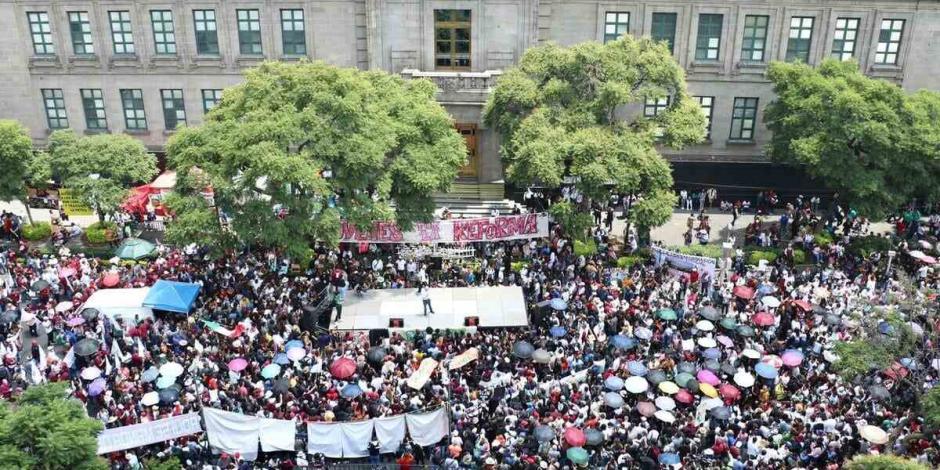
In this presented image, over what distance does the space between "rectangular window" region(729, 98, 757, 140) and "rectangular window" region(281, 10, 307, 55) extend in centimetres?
2723

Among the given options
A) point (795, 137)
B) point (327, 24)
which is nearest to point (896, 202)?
point (795, 137)

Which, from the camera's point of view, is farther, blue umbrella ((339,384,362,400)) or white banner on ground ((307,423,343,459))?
blue umbrella ((339,384,362,400))

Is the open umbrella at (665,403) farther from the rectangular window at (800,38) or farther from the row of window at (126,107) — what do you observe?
the row of window at (126,107)

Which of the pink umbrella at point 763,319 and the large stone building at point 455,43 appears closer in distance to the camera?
the pink umbrella at point 763,319

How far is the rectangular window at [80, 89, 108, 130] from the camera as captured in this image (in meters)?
53.5

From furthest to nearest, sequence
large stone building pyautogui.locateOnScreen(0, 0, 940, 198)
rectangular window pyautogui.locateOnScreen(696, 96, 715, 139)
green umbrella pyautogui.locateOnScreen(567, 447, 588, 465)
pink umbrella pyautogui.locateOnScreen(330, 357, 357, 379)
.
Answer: rectangular window pyautogui.locateOnScreen(696, 96, 715, 139) < large stone building pyautogui.locateOnScreen(0, 0, 940, 198) < pink umbrella pyautogui.locateOnScreen(330, 357, 357, 379) < green umbrella pyautogui.locateOnScreen(567, 447, 588, 465)

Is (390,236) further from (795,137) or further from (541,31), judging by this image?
(795,137)

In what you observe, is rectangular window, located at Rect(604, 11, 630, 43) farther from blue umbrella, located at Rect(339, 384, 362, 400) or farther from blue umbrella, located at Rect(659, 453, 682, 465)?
blue umbrella, located at Rect(659, 453, 682, 465)

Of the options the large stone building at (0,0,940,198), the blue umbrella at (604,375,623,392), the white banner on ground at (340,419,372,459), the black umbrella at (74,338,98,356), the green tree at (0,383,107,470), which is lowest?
the white banner on ground at (340,419,372,459)

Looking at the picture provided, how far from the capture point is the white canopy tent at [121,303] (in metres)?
37.3

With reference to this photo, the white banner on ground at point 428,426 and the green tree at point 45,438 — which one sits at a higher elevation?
the green tree at point 45,438

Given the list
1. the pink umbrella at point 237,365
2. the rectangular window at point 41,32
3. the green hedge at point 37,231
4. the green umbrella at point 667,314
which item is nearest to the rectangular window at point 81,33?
the rectangular window at point 41,32

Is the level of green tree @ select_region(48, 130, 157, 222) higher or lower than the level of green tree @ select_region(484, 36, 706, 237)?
lower

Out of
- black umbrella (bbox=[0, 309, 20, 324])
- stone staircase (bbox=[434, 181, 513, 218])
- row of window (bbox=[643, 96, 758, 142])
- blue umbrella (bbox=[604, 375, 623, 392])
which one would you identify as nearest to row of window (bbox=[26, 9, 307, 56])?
stone staircase (bbox=[434, 181, 513, 218])
